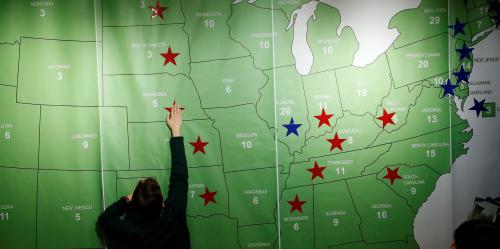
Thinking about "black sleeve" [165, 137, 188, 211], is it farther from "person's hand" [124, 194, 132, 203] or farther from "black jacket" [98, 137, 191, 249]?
"person's hand" [124, 194, 132, 203]

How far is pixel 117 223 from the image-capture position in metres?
2.18

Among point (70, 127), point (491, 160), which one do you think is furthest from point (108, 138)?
point (491, 160)

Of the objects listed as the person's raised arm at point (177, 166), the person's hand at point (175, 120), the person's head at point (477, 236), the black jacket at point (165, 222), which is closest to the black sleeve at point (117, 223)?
the black jacket at point (165, 222)

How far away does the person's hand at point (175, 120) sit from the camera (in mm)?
2424

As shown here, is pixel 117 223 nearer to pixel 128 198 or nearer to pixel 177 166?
pixel 128 198

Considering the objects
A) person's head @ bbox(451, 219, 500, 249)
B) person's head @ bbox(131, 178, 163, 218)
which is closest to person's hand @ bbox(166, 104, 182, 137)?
person's head @ bbox(131, 178, 163, 218)

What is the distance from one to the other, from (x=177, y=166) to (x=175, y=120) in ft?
0.96

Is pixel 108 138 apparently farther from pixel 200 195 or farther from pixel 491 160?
pixel 491 160

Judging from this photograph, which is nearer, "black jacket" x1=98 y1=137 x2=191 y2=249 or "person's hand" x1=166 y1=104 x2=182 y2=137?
"black jacket" x1=98 y1=137 x2=191 y2=249

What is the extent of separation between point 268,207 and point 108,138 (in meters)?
1.11

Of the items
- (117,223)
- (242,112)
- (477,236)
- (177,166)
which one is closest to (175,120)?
(177,166)

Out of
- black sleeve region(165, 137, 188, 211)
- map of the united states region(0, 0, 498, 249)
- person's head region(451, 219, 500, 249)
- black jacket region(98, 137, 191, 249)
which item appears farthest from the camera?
map of the united states region(0, 0, 498, 249)

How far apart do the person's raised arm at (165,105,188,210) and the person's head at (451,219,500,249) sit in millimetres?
1447

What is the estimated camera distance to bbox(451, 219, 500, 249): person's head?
1604 mm
